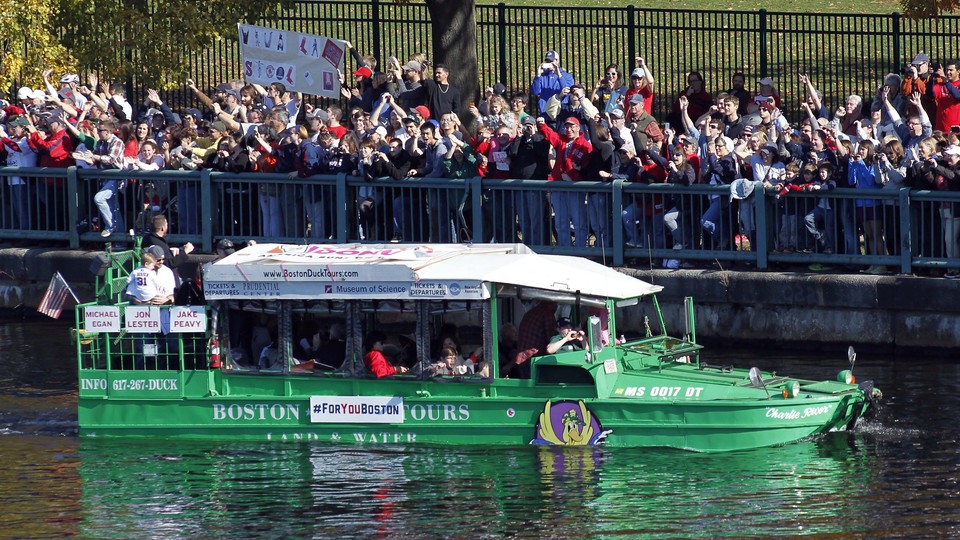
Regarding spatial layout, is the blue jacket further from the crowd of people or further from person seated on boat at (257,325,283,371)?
person seated on boat at (257,325,283,371)

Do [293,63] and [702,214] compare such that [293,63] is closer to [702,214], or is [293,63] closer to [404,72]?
[404,72]

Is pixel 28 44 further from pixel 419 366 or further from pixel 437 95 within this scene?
pixel 419 366

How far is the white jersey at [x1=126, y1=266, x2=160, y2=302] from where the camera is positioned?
17.9 meters

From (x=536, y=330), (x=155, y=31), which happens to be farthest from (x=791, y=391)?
(x=155, y=31)

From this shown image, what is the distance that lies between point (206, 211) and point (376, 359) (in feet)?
24.5

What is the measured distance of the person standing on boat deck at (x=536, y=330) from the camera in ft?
55.5

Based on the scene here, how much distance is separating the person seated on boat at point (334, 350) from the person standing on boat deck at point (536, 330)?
1.49 m

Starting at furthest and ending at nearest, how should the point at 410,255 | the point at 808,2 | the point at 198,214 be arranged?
the point at 808,2 → the point at 198,214 → the point at 410,255

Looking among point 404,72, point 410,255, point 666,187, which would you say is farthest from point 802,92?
point 410,255

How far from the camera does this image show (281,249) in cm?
1762

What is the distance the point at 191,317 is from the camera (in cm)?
1728

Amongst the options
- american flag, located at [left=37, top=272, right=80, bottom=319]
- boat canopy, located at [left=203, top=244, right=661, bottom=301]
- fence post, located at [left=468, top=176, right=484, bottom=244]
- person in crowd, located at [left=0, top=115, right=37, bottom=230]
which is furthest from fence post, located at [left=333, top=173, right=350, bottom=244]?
boat canopy, located at [left=203, top=244, right=661, bottom=301]

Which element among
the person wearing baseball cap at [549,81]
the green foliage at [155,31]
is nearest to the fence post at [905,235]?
the person wearing baseball cap at [549,81]

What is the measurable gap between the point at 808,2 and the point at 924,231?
58.3ft
